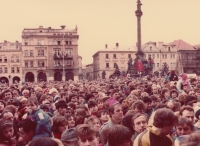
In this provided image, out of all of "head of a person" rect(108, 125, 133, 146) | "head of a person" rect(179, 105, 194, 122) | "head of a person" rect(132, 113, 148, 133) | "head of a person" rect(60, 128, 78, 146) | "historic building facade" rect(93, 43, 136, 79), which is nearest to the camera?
"head of a person" rect(108, 125, 133, 146)

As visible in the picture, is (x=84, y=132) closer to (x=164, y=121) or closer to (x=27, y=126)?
(x=164, y=121)

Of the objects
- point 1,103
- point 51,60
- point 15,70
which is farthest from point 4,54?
point 1,103

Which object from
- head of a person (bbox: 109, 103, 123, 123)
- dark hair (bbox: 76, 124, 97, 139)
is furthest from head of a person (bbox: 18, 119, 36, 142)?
dark hair (bbox: 76, 124, 97, 139)

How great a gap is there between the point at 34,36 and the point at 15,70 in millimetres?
8821

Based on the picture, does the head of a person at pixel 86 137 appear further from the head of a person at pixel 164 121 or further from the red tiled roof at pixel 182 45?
the red tiled roof at pixel 182 45

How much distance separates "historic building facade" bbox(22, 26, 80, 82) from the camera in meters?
80.9

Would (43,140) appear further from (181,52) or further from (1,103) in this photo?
(181,52)

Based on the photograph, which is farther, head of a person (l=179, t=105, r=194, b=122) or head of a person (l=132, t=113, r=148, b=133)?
head of a person (l=179, t=105, r=194, b=122)

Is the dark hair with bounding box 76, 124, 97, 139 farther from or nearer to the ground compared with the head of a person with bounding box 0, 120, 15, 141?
farther from the ground

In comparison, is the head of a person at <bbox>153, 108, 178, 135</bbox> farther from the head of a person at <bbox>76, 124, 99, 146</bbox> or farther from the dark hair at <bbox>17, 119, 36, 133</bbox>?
the dark hair at <bbox>17, 119, 36, 133</bbox>

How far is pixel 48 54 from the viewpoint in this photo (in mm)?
81750

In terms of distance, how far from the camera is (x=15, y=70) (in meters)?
81.8

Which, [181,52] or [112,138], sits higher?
[181,52]

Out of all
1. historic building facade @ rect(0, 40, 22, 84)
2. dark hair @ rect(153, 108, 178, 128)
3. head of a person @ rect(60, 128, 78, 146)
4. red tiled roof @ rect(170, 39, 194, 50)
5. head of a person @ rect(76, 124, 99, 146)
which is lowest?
head of a person @ rect(60, 128, 78, 146)
